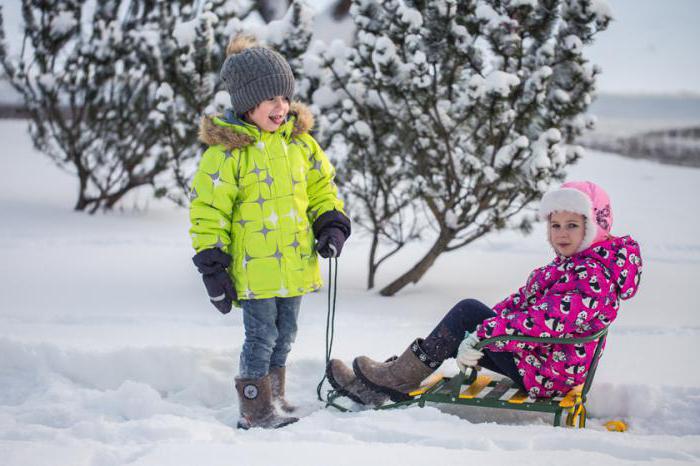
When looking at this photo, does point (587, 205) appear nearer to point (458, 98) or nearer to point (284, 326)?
point (284, 326)

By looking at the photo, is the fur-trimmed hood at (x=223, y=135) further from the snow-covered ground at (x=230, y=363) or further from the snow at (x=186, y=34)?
the snow at (x=186, y=34)

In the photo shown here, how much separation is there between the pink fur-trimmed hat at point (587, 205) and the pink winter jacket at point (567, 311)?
0.05 m

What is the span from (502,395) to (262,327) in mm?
1073

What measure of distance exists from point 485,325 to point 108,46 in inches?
255

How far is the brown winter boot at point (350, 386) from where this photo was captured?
10.5 feet

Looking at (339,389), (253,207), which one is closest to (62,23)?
(253,207)

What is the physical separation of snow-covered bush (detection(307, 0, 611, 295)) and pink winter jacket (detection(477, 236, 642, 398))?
139 cm

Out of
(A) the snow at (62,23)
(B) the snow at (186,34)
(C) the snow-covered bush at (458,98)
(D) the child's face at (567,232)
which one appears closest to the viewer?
(D) the child's face at (567,232)

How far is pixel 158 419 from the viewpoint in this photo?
110 inches

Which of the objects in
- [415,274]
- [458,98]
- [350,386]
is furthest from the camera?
[415,274]

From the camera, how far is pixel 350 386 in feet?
10.6

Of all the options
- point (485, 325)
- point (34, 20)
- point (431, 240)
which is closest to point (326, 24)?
point (431, 240)

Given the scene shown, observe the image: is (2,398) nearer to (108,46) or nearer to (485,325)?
(485,325)

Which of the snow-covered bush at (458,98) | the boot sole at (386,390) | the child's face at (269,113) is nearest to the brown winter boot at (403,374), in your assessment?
the boot sole at (386,390)
